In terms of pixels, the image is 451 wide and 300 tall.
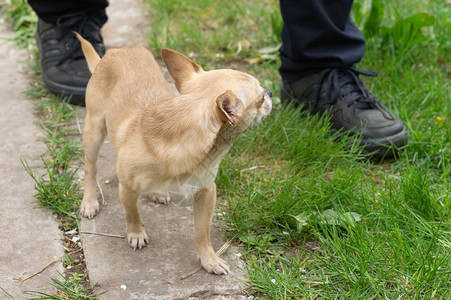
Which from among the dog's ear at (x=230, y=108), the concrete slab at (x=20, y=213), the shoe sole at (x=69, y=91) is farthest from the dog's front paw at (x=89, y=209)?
the shoe sole at (x=69, y=91)

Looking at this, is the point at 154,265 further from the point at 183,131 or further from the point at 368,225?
the point at 368,225

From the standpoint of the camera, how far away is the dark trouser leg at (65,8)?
11.8 ft

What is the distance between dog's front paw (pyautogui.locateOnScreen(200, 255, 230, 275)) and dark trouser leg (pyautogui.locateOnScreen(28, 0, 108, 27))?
232cm

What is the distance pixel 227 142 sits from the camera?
198 centimetres

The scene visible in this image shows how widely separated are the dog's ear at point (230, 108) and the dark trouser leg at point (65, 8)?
2293 millimetres

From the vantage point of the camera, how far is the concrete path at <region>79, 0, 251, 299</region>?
2.08 m

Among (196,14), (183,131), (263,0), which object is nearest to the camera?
(183,131)

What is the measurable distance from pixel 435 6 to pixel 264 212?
10.0ft

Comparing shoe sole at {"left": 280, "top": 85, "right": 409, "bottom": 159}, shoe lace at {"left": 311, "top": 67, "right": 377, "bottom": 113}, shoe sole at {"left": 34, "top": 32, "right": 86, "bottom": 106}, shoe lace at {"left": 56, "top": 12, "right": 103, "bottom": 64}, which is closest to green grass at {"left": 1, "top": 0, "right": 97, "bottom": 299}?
shoe sole at {"left": 34, "top": 32, "right": 86, "bottom": 106}

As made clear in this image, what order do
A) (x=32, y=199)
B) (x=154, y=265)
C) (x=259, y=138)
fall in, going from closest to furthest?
(x=154, y=265), (x=32, y=199), (x=259, y=138)

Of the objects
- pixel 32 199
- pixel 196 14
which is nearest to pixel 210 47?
pixel 196 14

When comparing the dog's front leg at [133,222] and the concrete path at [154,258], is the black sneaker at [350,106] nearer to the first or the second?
the concrete path at [154,258]

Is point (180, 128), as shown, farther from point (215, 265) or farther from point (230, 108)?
point (215, 265)

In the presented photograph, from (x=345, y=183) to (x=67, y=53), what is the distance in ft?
7.36
